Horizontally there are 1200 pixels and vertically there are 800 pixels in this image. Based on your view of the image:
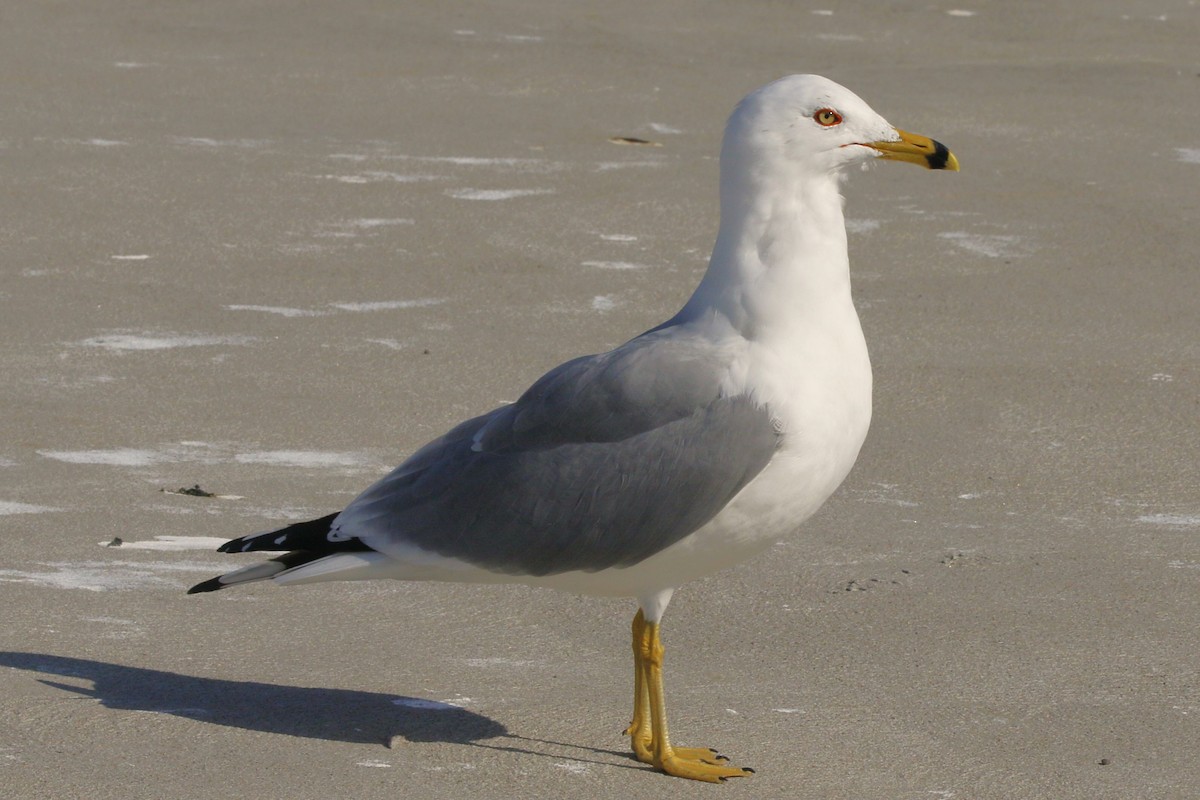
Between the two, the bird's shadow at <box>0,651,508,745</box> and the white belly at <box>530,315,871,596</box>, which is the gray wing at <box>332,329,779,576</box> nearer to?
the white belly at <box>530,315,871,596</box>

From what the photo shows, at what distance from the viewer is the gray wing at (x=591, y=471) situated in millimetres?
4113

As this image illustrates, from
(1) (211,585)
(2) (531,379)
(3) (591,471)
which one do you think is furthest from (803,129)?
(2) (531,379)

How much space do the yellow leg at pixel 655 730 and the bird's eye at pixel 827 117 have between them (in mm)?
1249

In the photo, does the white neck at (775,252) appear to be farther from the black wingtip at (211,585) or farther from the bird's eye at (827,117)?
the black wingtip at (211,585)

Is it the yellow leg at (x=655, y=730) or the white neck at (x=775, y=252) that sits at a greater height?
the white neck at (x=775, y=252)

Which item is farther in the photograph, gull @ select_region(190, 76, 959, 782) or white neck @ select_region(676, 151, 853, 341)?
white neck @ select_region(676, 151, 853, 341)

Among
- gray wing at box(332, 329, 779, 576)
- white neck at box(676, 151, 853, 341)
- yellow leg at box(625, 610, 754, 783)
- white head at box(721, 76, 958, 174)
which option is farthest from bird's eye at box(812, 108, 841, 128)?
yellow leg at box(625, 610, 754, 783)

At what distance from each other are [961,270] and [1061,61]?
498 cm

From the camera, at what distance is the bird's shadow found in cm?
439

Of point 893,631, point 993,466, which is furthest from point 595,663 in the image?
point 993,466

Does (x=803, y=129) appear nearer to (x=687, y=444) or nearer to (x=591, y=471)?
(x=687, y=444)

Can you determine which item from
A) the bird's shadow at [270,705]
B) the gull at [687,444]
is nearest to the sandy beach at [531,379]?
the bird's shadow at [270,705]

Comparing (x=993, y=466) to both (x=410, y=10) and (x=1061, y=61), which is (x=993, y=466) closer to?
(x=1061, y=61)

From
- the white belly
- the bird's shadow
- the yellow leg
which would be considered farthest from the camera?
the bird's shadow
